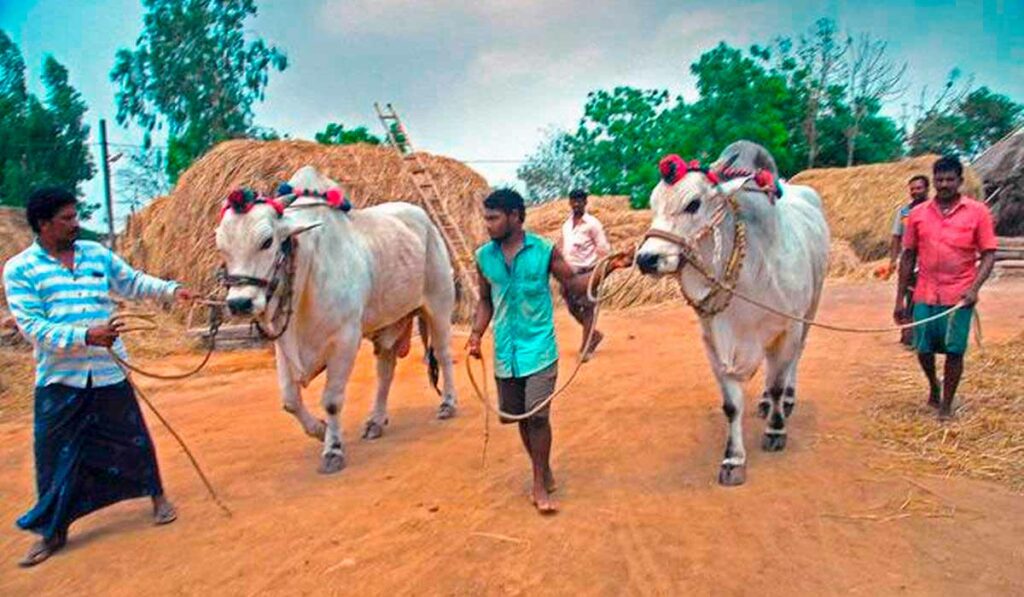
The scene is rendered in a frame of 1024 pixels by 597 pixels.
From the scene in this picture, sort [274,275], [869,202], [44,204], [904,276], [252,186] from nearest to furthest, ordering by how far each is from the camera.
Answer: [44,204], [274,275], [904,276], [252,186], [869,202]

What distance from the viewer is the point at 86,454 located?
3826 mm

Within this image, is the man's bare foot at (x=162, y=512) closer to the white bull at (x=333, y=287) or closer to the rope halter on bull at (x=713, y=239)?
the white bull at (x=333, y=287)

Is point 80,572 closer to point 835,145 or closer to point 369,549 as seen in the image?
point 369,549

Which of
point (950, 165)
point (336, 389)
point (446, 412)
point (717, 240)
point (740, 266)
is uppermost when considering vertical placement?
point (950, 165)

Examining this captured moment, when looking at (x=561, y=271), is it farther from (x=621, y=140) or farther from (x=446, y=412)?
(x=621, y=140)

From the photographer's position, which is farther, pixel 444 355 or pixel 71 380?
pixel 444 355

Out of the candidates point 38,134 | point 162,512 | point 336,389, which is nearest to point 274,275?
point 336,389

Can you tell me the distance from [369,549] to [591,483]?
132 centimetres

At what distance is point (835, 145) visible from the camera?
87.5ft

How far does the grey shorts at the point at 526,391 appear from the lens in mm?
3789

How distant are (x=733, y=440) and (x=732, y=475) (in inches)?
7.6

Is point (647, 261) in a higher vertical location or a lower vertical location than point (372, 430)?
higher

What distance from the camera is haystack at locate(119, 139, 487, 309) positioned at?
11.3m

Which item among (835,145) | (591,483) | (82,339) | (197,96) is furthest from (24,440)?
(835,145)
